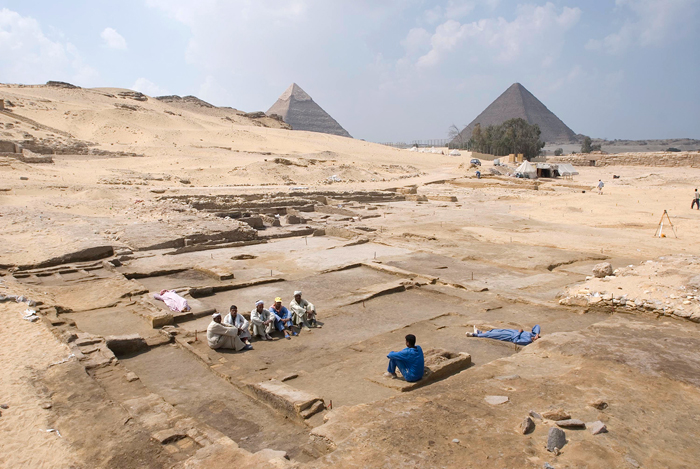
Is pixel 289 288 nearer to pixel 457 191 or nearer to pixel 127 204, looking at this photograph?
pixel 127 204

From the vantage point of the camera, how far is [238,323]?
6797mm

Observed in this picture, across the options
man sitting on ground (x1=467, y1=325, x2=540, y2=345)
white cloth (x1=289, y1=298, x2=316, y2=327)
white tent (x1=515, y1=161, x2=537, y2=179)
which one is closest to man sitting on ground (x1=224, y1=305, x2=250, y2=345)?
white cloth (x1=289, y1=298, x2=316, y2=327)

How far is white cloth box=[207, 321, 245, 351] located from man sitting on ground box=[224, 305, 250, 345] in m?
0.19

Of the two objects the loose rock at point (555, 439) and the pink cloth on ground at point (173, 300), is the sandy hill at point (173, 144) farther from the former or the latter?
the loose rock at point (555, 439)

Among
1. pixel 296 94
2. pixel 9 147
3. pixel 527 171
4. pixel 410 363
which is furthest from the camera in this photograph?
pixel 296 94

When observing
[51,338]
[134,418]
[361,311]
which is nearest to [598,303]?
[361,311]

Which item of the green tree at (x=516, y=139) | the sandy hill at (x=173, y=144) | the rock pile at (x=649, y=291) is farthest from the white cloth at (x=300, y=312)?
the green tree at (x=516, y=139)

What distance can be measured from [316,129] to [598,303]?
111411 mm

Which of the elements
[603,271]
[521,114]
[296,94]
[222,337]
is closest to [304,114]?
[296,94]

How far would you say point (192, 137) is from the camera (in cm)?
5266

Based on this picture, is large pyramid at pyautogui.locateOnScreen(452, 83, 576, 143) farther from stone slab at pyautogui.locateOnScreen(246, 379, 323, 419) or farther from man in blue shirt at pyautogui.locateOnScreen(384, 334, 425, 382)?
A: stone slab at pyautogui.locateOnScreen(246, 379, 323, 419)

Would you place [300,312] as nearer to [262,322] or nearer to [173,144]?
[262,322]

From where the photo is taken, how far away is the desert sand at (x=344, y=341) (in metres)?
4.00

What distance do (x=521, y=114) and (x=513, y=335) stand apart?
10732 cm
